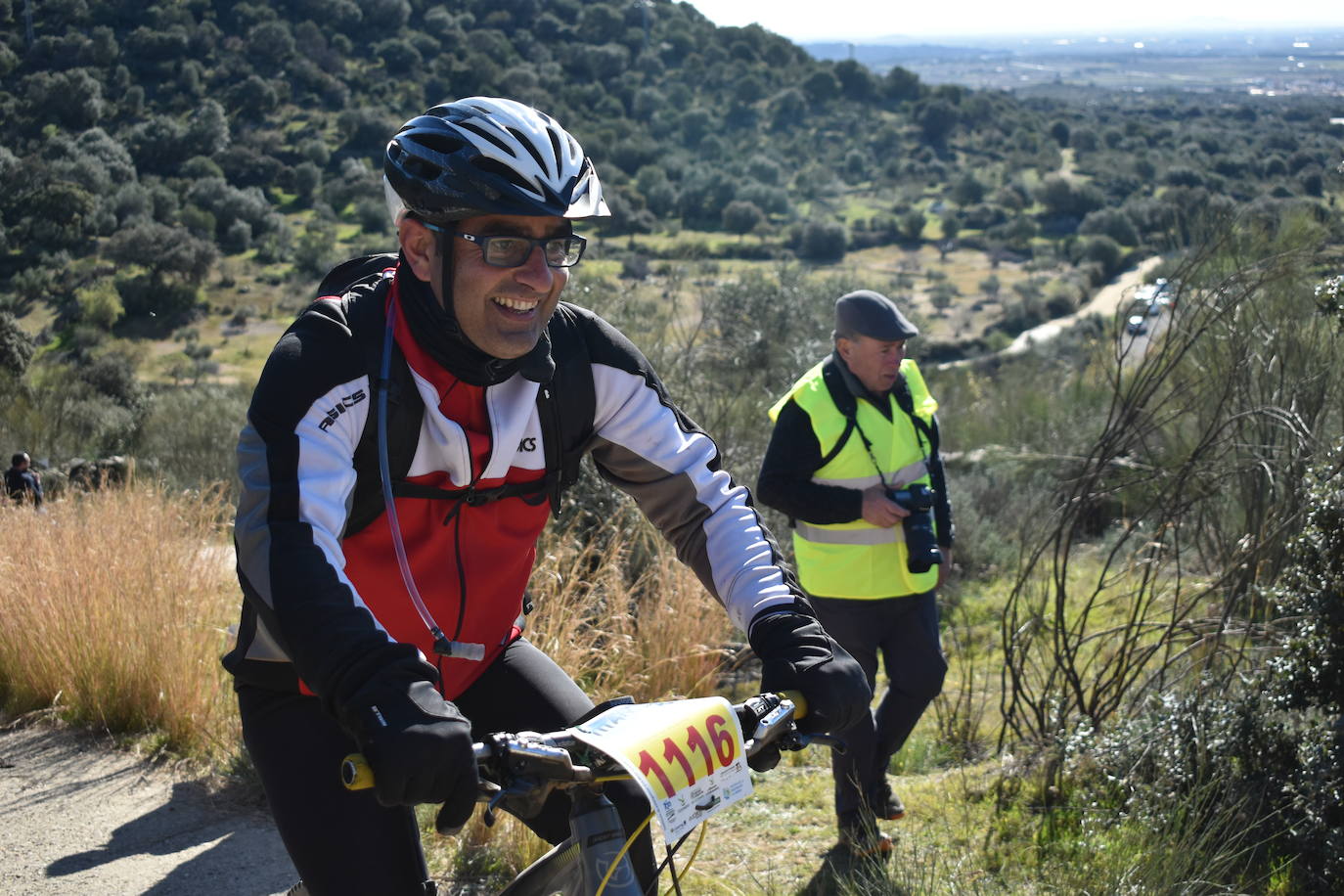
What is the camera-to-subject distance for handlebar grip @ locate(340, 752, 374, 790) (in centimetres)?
185

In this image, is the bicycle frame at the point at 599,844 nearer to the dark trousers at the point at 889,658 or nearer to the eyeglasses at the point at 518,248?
the eyeglasses at the point at 518,248

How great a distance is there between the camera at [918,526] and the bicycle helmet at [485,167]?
264 cm

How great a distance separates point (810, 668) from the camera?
2.33m

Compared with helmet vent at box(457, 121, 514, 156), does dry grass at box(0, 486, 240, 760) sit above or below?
below

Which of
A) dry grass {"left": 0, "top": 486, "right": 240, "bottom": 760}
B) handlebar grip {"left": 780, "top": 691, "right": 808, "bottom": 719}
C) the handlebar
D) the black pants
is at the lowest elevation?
dry grass {"left": 0, "top": 486, "right": 240, "bottom": 760}

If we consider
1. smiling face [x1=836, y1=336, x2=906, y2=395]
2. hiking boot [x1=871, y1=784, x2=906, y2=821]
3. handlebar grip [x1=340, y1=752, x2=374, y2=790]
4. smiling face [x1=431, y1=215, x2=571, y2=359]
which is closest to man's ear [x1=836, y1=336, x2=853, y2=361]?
smiling face [x1=836, y1=336, x2=906, y2=395]

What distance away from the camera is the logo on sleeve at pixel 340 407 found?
229 cm

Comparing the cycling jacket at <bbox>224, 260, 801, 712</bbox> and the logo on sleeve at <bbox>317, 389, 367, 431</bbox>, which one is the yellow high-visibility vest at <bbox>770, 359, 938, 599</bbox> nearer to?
the cycling jacket at <bbox>224, 260, 801, 712</bbox>

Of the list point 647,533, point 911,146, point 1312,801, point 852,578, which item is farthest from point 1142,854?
point 911,146

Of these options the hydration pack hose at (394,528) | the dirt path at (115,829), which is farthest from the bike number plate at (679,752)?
the dirt path at (115,829)

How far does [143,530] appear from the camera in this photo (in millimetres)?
5660

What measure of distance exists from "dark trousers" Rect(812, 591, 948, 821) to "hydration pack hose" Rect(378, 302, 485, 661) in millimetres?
2546

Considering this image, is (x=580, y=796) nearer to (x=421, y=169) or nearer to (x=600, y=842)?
(x=600, y=842)

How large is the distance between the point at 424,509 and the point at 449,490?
68mm
